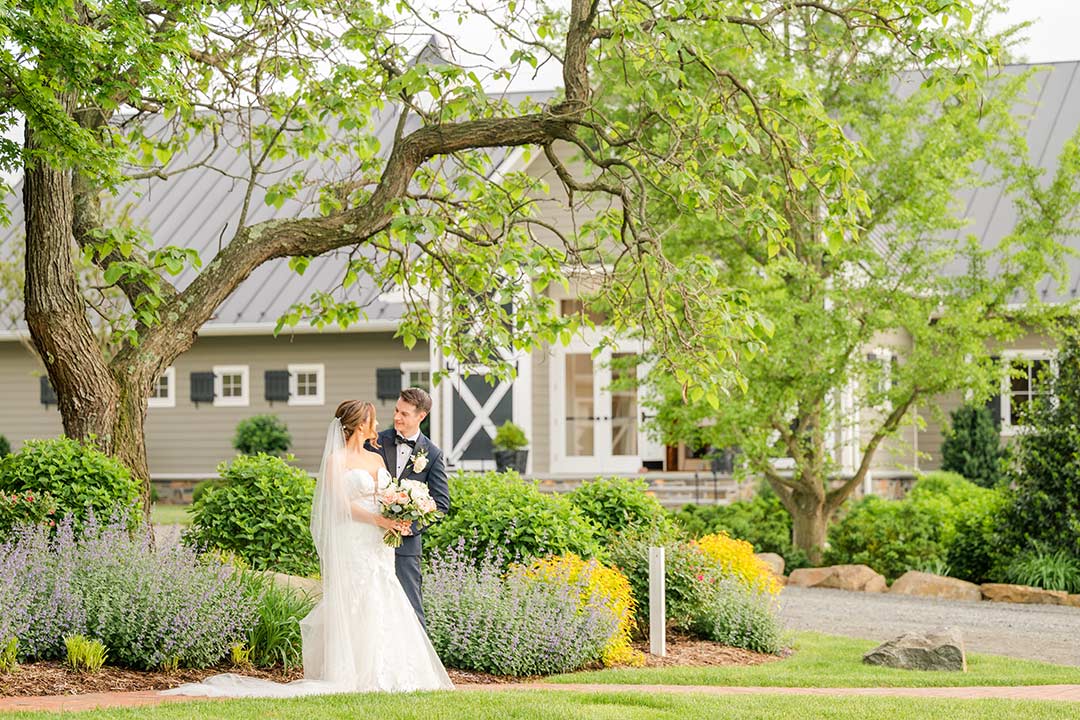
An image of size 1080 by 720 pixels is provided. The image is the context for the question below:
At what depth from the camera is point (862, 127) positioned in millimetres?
16234

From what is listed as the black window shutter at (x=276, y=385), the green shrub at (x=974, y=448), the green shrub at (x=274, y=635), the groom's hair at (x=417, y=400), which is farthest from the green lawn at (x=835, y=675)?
the black window shutter at (x=276, y=385)

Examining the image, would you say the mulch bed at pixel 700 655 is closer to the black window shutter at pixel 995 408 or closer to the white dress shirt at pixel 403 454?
the white dress shirt at pixel 403 454

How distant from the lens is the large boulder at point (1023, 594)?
14.4 meters

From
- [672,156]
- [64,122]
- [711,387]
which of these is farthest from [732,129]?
[64,122]

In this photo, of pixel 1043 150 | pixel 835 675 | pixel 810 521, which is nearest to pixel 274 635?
pixel 835 675

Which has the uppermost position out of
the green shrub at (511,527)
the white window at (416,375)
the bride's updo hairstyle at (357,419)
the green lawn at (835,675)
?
the white window at (416,375)

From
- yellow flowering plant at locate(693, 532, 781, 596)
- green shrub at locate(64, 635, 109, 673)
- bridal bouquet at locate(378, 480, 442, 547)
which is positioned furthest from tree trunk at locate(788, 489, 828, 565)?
green shrub at locate(64, 635, 109, 673)

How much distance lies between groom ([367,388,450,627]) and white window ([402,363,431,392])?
50.1 ft

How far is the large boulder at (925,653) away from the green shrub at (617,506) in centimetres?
215

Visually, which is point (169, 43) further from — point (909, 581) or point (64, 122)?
point (909, 581)

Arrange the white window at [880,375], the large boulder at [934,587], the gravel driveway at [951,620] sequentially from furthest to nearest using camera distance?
the white window at [880,375] < the large boulder at [934,587] < the gravel driveway at [951,620]

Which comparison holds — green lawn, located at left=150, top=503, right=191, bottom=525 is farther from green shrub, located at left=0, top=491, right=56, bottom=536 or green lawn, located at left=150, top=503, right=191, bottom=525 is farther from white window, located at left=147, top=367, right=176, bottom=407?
green shrub, located at left=0, top=491, right=56, bottom=536

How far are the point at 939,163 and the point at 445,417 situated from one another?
930cm

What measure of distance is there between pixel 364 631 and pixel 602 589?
7.11 feet
